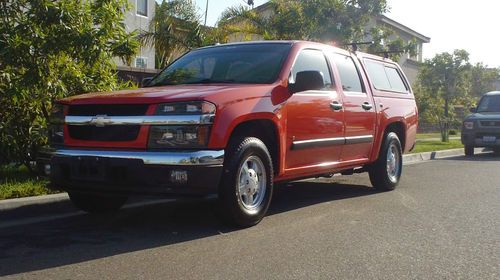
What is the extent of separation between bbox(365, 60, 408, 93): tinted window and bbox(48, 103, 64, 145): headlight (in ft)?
13.9

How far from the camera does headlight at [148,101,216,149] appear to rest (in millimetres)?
4883

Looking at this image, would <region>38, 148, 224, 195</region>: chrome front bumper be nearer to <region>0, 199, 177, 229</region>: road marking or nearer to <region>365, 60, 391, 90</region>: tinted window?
<region>0, 199, 177, 229</region>: road marking

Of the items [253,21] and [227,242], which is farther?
[253,21]

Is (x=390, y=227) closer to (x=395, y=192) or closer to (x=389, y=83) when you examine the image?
(x=395, y=192)

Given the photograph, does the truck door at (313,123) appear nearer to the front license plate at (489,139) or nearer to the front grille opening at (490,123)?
the front license plate at (489,139)

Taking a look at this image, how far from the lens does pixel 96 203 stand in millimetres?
6055

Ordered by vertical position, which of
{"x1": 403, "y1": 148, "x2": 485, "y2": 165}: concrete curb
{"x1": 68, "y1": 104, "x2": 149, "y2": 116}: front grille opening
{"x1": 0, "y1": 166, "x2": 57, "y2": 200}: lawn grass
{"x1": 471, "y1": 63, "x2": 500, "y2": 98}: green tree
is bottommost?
{"x1": 403, "y1": 148, "x2": 485, "y2": 165}: concrete curb

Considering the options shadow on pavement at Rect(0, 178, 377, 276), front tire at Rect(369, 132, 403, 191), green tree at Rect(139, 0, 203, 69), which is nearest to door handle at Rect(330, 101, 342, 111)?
shadow on pavement at Rect(0, 178, 377, 276)

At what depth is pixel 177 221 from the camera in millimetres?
5895

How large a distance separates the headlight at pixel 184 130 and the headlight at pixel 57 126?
1.12 meters

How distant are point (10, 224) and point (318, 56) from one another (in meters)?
3.86

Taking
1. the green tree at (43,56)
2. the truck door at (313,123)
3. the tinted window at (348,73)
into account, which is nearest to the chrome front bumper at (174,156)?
the truck door at (313,123)

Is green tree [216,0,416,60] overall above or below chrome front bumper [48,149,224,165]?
above

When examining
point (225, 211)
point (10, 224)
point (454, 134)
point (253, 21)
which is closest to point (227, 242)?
point (225, 211)
